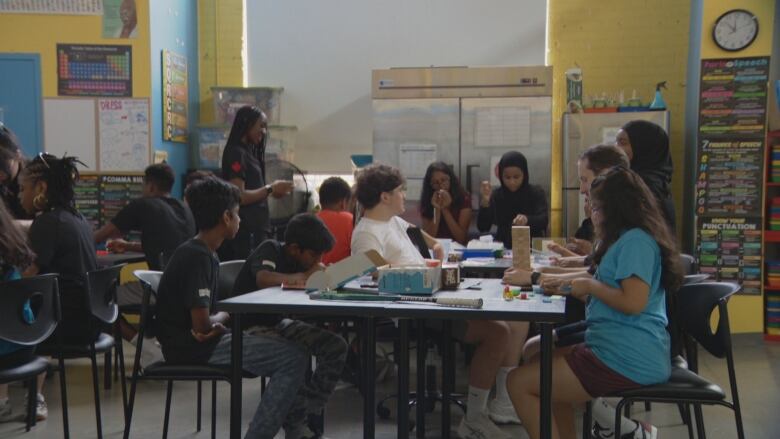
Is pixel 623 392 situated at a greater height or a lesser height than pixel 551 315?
lesser

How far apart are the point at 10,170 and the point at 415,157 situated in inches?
116

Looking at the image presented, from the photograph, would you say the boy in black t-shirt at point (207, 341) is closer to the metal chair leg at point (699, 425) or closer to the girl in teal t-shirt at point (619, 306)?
the girl in teal t-shirt at point (619, 306)

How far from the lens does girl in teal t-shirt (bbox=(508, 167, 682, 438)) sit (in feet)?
7.34

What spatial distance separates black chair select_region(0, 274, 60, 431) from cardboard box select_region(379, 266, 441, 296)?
46.9 inches

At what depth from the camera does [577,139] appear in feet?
18.7

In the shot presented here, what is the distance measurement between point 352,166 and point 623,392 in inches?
174

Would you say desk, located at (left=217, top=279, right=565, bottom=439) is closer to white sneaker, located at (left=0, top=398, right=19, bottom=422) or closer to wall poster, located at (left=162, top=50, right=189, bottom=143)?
white sneaker, located at (left=0, top=398, right=19, bottom=422)

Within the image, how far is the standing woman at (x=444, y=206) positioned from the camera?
5055 millimetres

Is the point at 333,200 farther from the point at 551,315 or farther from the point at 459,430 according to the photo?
the point at 551,315

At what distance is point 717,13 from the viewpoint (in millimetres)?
5395

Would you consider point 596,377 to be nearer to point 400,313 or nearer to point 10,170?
point 400,313

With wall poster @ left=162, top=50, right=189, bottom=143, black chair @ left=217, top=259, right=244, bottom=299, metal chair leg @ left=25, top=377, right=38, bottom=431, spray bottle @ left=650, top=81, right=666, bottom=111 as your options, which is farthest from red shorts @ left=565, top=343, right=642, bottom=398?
wall poster @ left=162, top=50, right=189, bottom=143

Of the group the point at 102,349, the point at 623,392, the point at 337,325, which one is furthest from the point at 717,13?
the point at 102,349

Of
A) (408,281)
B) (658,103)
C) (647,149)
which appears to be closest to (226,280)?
(408,281)
